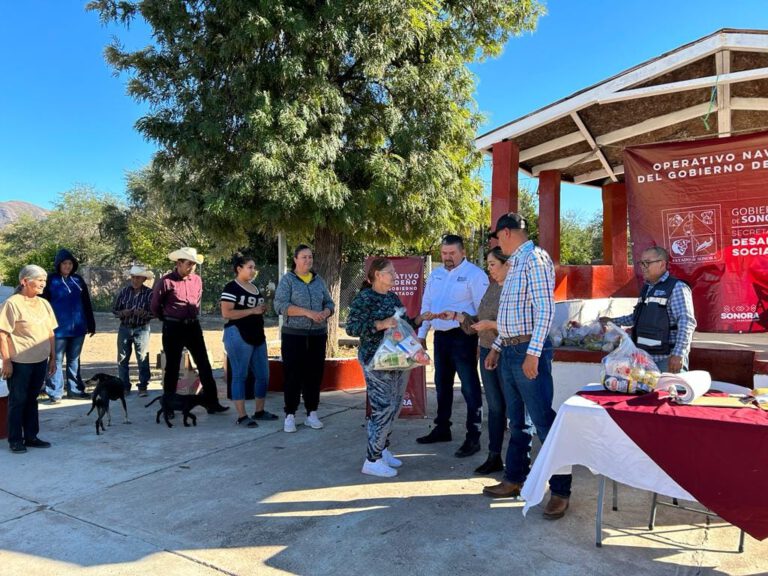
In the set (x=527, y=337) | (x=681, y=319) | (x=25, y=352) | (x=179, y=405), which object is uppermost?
(x=681, y=319)

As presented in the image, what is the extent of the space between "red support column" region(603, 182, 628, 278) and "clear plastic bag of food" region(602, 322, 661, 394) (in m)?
6.70

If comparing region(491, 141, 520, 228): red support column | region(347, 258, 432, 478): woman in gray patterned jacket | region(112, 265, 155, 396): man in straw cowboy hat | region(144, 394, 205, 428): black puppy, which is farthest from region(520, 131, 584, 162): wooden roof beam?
region(112, 265, 155, 396): man in straw cowboy hat

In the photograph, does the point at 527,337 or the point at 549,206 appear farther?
the point at 549,206

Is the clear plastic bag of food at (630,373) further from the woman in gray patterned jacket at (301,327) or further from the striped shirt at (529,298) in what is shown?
the woman in gray patterned jacket at (301,327)

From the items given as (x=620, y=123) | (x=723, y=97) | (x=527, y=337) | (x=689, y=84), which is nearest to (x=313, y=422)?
(x=527, y=337)

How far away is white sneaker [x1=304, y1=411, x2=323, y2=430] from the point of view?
570 centimetres

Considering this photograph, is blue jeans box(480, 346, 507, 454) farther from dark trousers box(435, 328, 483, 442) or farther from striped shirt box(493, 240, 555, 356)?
striped shirt box(493, 240, 555, 356)

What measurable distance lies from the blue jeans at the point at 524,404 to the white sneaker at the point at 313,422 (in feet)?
7.78

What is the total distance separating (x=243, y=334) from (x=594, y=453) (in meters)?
3.94

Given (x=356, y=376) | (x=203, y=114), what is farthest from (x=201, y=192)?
(x=356, y=376)

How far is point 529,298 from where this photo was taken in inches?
139

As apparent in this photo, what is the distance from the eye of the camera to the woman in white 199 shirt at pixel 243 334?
5.86 metres

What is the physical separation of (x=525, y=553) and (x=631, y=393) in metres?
1.09

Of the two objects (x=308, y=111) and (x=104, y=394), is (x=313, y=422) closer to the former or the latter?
(x=104, y=394)
